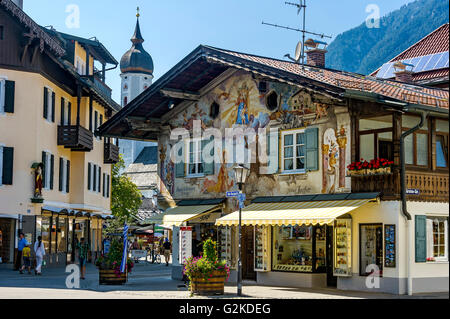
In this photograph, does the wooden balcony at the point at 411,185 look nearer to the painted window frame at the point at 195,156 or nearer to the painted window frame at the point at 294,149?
the painted window frame at the point at 294,149

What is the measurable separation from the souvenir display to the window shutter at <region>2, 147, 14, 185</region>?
13.5 meters

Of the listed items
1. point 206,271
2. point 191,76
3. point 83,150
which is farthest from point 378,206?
point 83,150

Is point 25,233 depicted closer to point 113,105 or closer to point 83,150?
point 83,150

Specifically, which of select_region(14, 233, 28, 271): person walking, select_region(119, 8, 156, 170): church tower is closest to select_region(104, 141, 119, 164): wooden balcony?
select_region(14, 233, 28, 271): person walking

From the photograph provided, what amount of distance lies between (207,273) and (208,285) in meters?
0.35

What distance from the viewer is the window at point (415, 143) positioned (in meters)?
24.3

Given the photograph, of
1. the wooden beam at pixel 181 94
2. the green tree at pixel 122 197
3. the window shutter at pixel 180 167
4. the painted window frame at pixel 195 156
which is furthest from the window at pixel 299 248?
the green tree at pixel 122 197

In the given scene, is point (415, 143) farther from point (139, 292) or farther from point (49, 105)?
point (49, 105)

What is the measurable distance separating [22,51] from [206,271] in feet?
62.5

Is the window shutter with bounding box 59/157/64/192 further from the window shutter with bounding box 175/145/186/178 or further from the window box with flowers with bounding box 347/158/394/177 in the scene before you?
the window box with flowers with bounding box 347/158/394/177

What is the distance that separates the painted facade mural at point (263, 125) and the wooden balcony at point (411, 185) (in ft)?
3.29

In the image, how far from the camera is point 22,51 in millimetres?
37219

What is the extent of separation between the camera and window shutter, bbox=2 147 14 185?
3653cm
